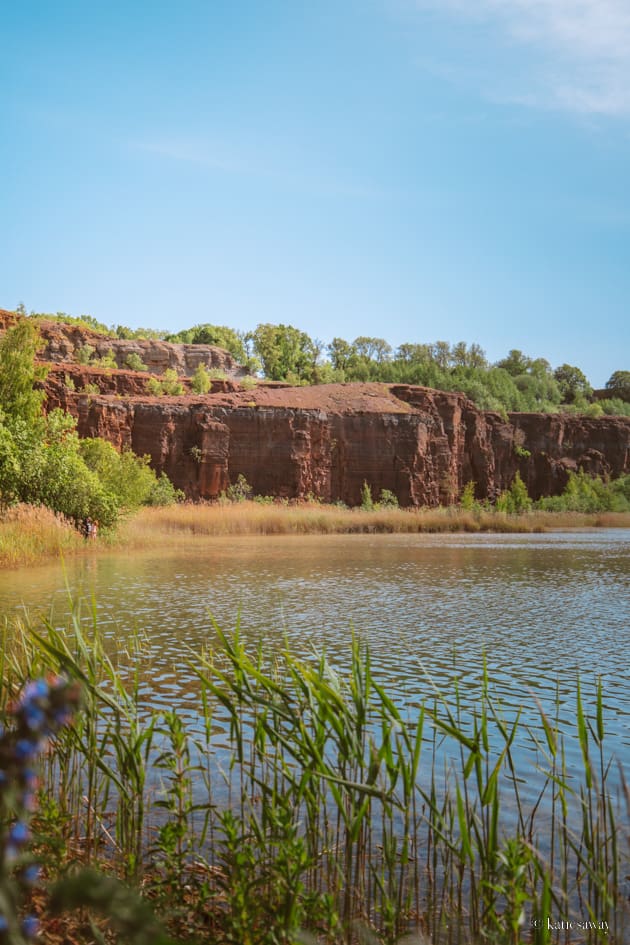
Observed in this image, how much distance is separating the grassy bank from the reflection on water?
53.9 inches

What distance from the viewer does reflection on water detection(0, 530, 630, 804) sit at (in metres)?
6.77

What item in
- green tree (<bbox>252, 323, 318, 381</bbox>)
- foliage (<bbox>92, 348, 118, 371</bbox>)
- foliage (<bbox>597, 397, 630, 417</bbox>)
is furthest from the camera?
green tree (<bbox>252, 323, 318, 381</bbox>)

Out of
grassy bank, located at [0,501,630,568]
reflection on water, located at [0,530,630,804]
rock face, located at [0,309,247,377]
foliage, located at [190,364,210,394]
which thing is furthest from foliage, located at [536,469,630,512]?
rock face, located at [0,309,247,377]

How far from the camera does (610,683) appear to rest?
6.70 meters

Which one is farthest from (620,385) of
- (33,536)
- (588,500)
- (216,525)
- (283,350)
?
(33,536)

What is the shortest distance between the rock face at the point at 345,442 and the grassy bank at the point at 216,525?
5922 mm

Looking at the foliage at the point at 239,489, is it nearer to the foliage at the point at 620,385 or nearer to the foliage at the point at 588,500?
the foliage at the point at 588,500

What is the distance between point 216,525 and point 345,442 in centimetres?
2493

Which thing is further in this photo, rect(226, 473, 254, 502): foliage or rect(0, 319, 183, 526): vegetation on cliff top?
rect(226, 473, 254, 502): foliage

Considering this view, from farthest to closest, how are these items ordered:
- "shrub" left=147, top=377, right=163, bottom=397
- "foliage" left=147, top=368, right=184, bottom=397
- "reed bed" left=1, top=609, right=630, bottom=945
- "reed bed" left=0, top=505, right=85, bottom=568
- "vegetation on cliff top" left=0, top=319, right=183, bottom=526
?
"foliage" left=147, top=368, right=184, bottom=397 → "shrub" left=147, top=377, right=163, bottom=397 → "vegetation on cliff top" left=0, top=319, right=183, bottom=526 → "reed bed" left=0, top=505, right=85, bottom=568 → "reed bed" left=1, top=609, right=630, bottom=945

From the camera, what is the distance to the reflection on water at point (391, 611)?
677cm

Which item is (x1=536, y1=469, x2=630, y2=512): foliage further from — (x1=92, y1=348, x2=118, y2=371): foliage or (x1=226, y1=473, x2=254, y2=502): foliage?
(x1=92, y1=348, x2=118, y2=371): foliage

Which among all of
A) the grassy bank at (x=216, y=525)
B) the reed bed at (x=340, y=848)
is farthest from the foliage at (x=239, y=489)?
the reed bed at (x=340, y=848)

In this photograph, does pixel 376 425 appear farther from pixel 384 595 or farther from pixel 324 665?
pixel 324 665
